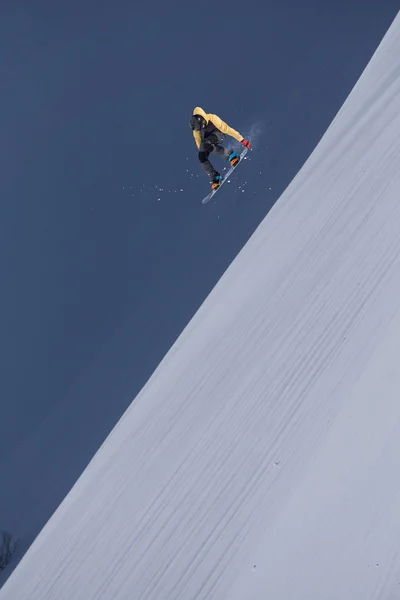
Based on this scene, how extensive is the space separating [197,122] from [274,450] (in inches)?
163

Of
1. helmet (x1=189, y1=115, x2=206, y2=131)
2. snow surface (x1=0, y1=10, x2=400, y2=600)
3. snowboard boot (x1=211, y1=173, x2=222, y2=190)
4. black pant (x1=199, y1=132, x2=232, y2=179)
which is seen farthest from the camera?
snowboard boot (x1=211, y1=173, x2=222, y2=190)

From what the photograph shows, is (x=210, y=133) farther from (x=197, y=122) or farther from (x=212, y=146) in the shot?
(x=197, y=122)

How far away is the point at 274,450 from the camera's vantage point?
2.84 m

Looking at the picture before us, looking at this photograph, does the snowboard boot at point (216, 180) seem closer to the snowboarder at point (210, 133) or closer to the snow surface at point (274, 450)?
the snowboarder at point (210, 133)

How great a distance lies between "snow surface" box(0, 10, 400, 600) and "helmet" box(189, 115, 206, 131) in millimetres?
1659

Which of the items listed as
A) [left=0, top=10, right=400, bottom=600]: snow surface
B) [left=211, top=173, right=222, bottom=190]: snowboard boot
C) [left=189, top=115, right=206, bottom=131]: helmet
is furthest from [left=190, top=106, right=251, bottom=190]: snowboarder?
[left=0, top=10, right=400, bottom=600]: snow surface

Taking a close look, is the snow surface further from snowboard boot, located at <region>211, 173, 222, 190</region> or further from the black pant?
snowboard boot, located at <region>211, 173, 222, 190</region>

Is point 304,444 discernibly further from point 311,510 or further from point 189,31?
point 189,31

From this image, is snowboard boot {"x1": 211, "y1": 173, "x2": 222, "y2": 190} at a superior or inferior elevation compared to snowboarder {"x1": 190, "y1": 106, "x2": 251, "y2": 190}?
inferior

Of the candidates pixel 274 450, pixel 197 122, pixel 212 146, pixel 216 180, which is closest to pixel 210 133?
pixel 212 146

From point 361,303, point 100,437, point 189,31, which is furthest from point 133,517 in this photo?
point 189,31

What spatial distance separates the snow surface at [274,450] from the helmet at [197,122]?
1.66 m

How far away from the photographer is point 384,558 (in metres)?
2.04

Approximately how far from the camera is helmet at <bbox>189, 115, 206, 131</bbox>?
20.5 feet
